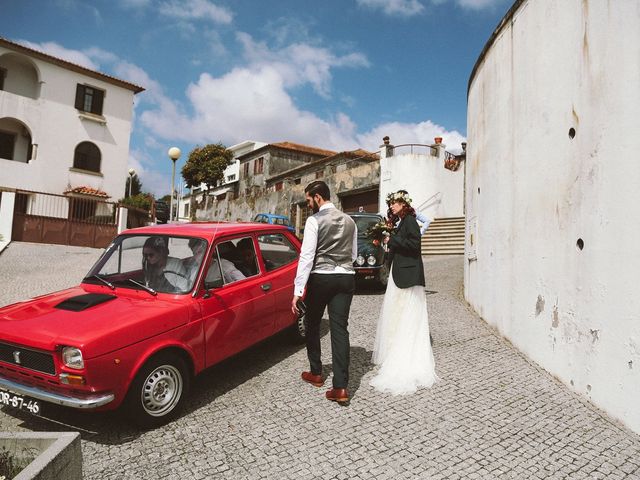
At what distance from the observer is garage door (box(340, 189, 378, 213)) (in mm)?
23595

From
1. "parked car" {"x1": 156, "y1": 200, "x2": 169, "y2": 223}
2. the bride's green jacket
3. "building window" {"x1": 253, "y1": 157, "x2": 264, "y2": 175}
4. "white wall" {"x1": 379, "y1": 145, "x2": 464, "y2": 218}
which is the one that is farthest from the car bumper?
"building window" {"x1": 253, "y1": 157, "x2": 264, "y2": 175}

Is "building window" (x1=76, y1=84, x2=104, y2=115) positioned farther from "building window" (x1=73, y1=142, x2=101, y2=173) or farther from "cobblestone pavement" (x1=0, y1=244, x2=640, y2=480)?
"cobblestone pavement" (x1=0, y1=244, x2=640, y2=480)

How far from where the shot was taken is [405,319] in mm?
4559

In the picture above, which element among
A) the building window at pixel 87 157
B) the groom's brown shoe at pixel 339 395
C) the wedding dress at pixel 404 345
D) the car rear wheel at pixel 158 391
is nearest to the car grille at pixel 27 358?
the car rear wheel at pixel 158 391

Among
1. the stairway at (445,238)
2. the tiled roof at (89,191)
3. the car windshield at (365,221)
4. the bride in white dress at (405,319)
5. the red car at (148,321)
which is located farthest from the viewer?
the tiled roof at (89,191)

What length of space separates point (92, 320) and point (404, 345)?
10.1 feet

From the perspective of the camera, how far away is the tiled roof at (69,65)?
2055 cm

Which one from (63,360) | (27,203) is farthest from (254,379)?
(27,203)

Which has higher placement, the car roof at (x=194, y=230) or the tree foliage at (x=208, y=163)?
the tree foliage at (x=208, y=163)

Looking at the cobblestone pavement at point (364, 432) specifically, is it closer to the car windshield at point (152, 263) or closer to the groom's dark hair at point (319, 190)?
the car windshield at point (152, 263)

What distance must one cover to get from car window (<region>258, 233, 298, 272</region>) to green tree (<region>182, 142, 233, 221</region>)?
136ft

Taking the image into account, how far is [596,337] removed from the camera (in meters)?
3.74

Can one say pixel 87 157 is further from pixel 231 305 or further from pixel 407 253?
pixel 407 253

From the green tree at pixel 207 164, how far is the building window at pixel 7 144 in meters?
22.8
